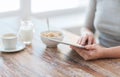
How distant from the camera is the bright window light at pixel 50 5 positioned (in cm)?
283

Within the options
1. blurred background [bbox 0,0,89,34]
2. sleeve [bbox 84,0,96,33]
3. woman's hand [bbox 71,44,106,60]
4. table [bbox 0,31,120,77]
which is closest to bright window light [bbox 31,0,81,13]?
blurred background [bbox 0,0,89,34]

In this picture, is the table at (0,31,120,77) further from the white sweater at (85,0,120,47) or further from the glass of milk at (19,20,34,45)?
the white sweater at (85,0,120,47)

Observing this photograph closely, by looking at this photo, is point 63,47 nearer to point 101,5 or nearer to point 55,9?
point 101,5

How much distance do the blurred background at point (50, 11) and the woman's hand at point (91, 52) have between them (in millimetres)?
981

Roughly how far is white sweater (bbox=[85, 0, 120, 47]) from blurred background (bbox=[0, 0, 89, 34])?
53cm

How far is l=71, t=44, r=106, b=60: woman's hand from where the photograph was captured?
52.1 inches

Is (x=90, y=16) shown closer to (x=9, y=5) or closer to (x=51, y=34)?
(x=51, y=34)

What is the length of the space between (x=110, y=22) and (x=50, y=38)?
51 centimetres

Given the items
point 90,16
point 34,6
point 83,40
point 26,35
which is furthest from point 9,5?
point 83,40

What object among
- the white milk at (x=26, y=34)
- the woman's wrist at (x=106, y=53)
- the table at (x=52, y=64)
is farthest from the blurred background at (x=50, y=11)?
the woman's wrist at (x=106, y=53)

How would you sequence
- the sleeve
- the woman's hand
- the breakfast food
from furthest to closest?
the sleeve
the breakfast food
the woman's hand

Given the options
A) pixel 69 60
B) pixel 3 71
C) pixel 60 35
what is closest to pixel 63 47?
pixel 60 35

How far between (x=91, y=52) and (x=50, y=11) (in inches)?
66.3

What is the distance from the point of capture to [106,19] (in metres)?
1.75
